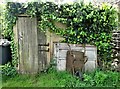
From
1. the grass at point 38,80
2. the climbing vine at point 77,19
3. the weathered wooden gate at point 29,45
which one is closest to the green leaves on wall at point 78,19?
the climbing vine at point 77,19

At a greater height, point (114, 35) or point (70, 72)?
point (114, 35)

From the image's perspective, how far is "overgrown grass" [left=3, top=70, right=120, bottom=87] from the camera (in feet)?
17.8

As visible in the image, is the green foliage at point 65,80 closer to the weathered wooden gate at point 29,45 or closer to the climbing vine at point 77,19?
the weathered wooden gate at point 29,45

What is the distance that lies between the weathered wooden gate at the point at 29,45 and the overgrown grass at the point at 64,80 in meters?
0.30

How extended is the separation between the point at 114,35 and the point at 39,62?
187cm

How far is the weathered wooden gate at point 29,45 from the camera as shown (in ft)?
20.0

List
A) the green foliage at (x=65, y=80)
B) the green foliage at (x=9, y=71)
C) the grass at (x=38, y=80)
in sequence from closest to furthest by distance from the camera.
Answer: the green foliage at (x=65, y=80) → the grass at (x=38, y=80) → the green foliage at (x=9, y=71)

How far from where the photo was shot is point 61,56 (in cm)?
609

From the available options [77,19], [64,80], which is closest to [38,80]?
[64,80]

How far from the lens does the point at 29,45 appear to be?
612 cm

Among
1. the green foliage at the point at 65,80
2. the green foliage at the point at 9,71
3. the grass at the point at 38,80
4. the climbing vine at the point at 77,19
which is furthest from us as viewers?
the green foliage at the point at 9,71

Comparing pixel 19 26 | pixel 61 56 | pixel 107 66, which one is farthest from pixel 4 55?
pixel 107 66

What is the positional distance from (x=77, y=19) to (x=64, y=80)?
139cm

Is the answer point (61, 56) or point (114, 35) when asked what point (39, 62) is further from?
point (114, 35)
